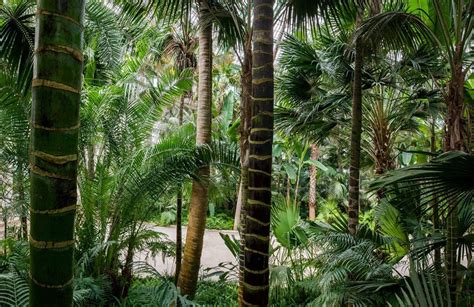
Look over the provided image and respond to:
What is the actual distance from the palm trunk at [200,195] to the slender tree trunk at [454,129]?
2.73 m

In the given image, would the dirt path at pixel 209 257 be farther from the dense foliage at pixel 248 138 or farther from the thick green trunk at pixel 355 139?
the thick green trunk at pixel 355 139

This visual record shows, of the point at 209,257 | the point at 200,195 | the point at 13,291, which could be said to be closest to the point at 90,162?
the point at 200,195

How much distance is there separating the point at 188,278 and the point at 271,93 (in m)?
3.32

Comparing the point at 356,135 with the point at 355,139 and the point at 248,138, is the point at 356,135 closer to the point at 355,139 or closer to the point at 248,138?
the point at 355,139

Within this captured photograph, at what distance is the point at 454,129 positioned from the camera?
2.67 m

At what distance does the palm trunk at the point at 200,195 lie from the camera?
14.2ft

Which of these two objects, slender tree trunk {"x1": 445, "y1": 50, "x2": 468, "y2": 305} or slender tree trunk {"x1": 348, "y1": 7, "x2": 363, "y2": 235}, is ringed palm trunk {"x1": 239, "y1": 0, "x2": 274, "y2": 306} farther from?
slender tree trunk {"x1": 348, "y1": 7, "x2": 363, "y2": 235}

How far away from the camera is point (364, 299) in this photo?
3.23 meters

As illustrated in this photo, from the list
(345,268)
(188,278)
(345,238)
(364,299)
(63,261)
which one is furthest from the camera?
(188,278)

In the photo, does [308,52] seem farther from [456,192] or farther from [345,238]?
[456,192]

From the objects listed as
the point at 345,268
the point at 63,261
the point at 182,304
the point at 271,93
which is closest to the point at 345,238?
the point at 345,268

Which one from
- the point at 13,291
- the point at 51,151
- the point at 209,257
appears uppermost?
the point at 51,151

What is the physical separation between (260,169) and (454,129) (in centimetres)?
188

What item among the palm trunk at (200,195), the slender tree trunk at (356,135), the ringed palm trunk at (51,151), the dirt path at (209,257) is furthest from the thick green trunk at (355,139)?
the dirt path at (209,257)
